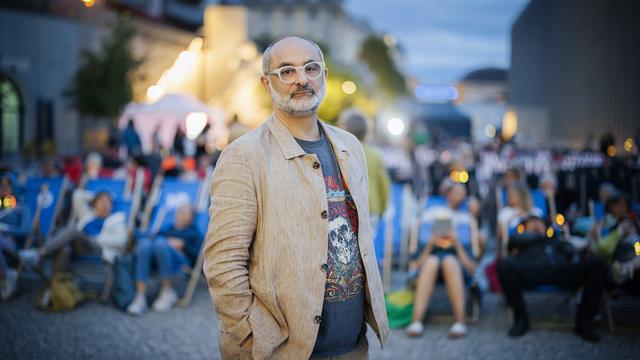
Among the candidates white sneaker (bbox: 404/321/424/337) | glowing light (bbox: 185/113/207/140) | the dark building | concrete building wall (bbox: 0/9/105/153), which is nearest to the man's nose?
white sneaker (bbox: 404/321/424/337)

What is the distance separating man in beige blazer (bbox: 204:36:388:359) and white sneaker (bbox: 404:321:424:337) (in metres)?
3.75

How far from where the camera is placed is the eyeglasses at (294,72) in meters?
2.80

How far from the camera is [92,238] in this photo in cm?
810

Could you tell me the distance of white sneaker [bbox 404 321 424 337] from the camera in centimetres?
654

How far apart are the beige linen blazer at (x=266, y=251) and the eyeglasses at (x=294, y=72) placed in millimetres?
247

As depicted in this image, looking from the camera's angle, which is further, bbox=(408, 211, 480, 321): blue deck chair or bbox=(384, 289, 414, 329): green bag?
bbox=(408, 211, 480, 321): blue deck chair

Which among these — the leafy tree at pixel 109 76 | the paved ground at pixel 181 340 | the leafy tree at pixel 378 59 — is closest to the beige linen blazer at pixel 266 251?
the paved ground at pixel 181 340

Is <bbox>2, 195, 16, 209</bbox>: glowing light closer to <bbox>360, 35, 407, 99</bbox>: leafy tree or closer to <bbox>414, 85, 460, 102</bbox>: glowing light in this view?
<bbox>414, 85, 460, 102</bbox>: glowing light

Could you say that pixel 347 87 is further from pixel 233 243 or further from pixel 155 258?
pixel 233 243

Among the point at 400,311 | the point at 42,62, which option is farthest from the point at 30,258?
the point at 42,62

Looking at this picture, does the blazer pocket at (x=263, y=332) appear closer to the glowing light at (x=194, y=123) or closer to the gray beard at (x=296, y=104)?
the gray beard at (x=296, y=104)

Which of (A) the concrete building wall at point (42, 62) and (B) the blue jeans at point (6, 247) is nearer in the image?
(B) the blue jeans at point (6, 247)

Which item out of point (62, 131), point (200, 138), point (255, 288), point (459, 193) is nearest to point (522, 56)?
point (62, 131)

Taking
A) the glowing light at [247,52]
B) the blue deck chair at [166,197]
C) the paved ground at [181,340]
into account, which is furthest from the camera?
the glowing light at [247,52]
